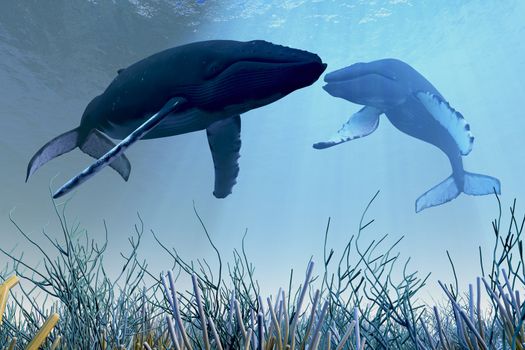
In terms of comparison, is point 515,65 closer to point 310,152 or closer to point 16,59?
point 310,152

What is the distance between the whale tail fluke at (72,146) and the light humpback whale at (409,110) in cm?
372

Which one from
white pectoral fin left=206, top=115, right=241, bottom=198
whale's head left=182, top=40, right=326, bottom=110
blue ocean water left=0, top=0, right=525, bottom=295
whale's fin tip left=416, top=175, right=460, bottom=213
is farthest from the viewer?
blue ocean water left=0, top=0, right=525, bottom=295

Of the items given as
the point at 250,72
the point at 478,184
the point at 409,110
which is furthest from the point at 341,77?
the point at 250,72

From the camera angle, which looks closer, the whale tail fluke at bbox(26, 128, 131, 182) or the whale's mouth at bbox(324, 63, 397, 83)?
the whale tail fluke at bbox(26, 128, 131, 182)

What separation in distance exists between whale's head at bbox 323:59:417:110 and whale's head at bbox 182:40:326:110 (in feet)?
15.2

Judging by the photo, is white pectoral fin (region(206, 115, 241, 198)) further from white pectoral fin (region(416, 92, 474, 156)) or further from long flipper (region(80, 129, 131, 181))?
white pectoral fin (region(416, 92, 474, 156))

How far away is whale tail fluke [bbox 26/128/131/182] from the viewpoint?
4.06 metres

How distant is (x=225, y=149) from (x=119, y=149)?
1.89 meters

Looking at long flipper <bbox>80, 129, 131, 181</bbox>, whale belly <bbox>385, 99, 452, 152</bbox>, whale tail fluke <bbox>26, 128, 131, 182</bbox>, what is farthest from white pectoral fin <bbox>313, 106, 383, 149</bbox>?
whale tail fluke <bbox>26, 128, 131, 182</bbox>

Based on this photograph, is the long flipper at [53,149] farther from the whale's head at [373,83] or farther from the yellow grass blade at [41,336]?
the whale's head at [373,83]

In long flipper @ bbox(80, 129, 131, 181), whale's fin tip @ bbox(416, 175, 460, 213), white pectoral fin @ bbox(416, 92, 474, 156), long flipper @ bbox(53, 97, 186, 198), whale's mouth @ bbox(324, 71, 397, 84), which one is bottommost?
long flipper @ bbox(53, 97, 186, 198)

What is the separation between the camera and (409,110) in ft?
27.1

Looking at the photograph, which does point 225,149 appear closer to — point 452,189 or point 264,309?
point 264,309

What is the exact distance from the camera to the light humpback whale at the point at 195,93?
2879mm
